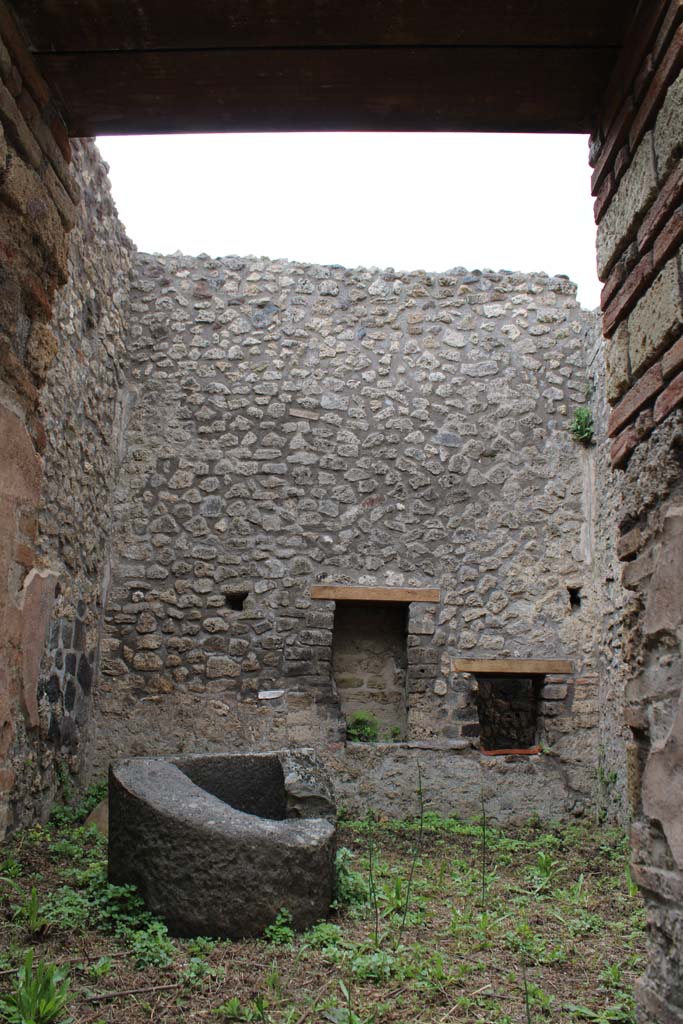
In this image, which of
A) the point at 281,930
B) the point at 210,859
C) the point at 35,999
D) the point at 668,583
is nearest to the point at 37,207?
the point at 668,583

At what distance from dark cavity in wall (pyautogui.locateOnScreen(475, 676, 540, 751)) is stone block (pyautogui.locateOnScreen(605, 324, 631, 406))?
24.0 ft

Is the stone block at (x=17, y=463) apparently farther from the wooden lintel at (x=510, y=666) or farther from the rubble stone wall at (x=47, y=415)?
the wooden lintel at (x=510, y=666)

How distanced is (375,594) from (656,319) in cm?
477

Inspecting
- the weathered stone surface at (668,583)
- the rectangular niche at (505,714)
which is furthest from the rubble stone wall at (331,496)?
the weathered stone surface at (668,583)

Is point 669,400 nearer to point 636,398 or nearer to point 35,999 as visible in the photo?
point 636,398

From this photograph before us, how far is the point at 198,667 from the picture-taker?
21.4 feet

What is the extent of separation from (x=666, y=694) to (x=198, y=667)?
16.4 feet

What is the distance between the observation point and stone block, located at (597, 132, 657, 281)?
214cm

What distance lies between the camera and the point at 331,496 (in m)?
6.92

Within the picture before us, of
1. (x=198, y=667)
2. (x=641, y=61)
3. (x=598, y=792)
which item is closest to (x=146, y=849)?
(x=198, y=667)

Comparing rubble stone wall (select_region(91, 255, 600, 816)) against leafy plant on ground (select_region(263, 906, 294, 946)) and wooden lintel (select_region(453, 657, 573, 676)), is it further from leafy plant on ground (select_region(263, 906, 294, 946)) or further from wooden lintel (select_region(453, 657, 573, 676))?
leafy plant on ground (select_region(263, 906, 294, 946))

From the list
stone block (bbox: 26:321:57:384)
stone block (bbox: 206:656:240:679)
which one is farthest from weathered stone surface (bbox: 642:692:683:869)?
stone block (bbox: 206:656:240:679)

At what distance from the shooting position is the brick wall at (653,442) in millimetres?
1939

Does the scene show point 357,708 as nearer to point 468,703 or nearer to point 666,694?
point 468,703
